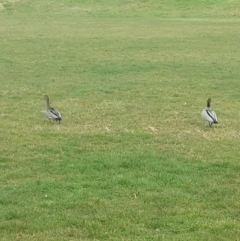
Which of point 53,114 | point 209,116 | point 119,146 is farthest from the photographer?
point 53,114

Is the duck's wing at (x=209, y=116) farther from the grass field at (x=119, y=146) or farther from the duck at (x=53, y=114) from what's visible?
the duck at (x=53, y=114)

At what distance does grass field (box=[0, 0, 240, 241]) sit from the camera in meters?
8.08

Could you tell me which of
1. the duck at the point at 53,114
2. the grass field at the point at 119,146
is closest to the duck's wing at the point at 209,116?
the grass field at the point at 119,146

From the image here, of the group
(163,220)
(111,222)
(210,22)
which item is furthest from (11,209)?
(210,22)

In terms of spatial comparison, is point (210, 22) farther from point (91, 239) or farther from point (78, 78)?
point (91, 239)

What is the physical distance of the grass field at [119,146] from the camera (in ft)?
26.5

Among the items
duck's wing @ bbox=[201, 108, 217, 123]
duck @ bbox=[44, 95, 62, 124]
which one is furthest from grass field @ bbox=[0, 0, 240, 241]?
duck's wing @ bbox=[201, 108, 217, 123]

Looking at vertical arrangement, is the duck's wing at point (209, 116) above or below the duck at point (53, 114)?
above

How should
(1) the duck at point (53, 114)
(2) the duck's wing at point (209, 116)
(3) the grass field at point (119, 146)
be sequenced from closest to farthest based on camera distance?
(3) the grass field at point (119, 146) → (2) the duck's wing at point (209, 116) → (1) the duck at point (53, 114)

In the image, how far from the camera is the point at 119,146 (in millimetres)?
11773

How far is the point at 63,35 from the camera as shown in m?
36.0

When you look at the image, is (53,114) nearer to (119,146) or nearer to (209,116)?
(119,146)

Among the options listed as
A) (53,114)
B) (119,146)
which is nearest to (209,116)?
(119,146)

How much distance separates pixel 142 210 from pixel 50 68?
15.3 meters
